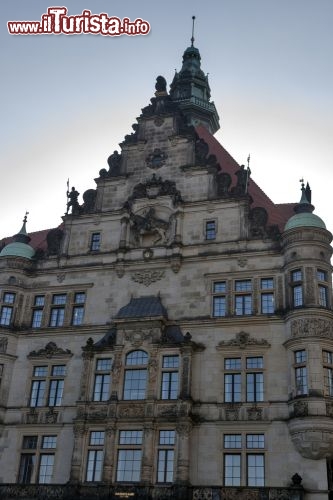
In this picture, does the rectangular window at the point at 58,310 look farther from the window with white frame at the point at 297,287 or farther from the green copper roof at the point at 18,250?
the window with white frame at the point at 297,287

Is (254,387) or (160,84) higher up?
(160,84)

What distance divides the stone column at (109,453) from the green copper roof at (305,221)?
40.8 feet

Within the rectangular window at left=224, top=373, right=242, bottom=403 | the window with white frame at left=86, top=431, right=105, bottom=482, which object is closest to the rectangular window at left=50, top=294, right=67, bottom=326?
the window with white frame at left=86, top=431, right=105, bottom=482

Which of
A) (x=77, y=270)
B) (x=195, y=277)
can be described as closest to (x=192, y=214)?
(x=195, y=277)

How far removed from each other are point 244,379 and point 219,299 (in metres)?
4.29

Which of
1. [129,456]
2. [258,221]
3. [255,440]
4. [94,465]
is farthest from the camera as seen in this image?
[258,221]

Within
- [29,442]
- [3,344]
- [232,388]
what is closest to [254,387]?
[232,388]

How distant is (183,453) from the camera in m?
28.3

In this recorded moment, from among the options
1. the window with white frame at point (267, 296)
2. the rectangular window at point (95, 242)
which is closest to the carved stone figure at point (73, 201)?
the rectangular window at point (95, 242)

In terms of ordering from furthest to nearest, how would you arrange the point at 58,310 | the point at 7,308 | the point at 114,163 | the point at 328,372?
the point at 114,163
the point at 7,308
the point at 58,310
the point at 328,372

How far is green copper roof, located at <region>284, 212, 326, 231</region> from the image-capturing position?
102ft

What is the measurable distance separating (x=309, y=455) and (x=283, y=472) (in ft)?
4.42

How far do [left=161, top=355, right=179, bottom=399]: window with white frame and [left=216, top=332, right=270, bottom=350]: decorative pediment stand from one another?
218cm

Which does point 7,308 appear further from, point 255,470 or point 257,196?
point 255,470
